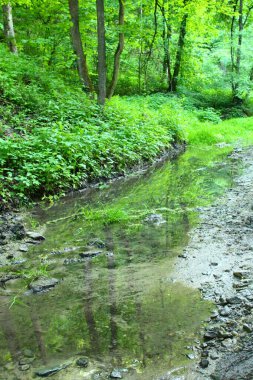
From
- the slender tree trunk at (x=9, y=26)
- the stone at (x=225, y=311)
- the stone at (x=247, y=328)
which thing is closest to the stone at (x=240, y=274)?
the stone at (x=225, y=311)

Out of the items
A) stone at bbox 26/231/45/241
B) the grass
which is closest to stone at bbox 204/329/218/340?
stone at bbox 26/231/45/241

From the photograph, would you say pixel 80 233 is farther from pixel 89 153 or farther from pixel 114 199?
pixel 89 153

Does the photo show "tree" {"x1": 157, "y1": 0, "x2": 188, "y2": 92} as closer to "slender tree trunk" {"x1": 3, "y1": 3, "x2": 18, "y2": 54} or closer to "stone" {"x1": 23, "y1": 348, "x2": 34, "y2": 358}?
"slender tree trunk" {"x1": 3, "y1": 3, "x2": 18, "y2": 54}

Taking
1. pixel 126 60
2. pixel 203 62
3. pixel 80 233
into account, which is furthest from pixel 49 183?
pixel 203 62

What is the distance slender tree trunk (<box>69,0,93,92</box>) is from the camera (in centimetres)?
1435

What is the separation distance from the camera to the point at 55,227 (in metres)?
6.59

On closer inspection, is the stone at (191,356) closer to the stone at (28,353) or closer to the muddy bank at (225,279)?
the muddy bank at (225,279)

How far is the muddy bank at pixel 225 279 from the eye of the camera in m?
2.92

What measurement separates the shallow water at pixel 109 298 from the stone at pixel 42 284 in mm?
81

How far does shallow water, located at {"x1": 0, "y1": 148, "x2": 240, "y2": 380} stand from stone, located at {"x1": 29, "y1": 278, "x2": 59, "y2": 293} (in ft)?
0.27

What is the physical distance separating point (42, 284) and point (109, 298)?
876 mm

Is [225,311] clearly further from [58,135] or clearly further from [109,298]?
[58,135]

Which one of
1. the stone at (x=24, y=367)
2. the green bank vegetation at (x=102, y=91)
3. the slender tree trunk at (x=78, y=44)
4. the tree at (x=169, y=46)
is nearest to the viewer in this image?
the stone at (x=24, y=367)

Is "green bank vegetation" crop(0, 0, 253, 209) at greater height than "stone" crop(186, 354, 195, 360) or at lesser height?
greater
